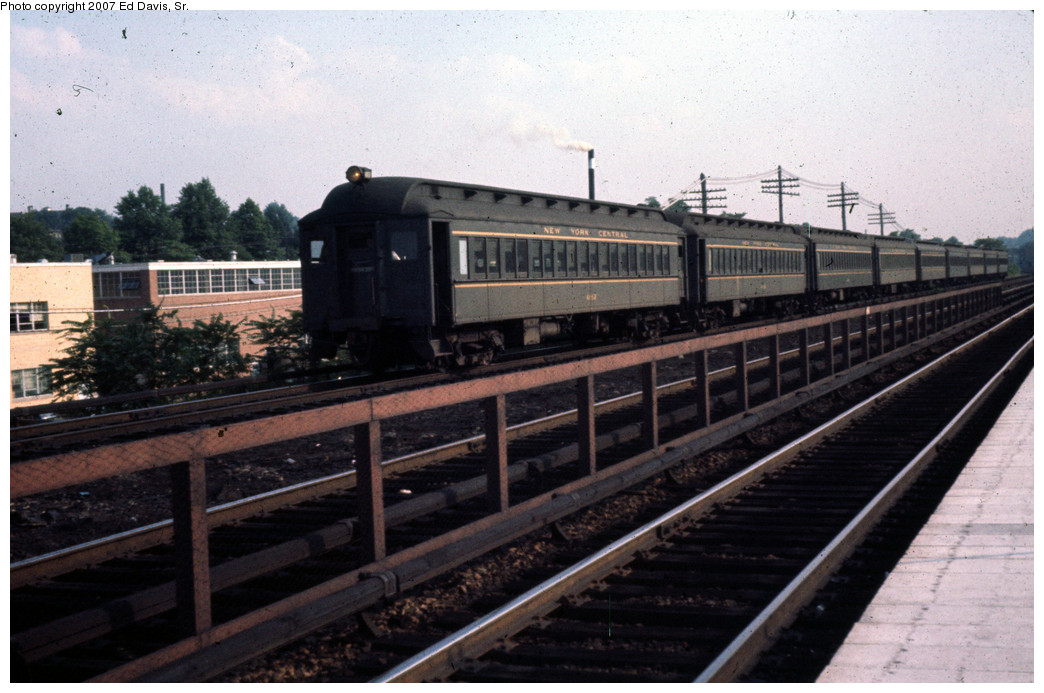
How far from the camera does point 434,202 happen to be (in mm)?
15352

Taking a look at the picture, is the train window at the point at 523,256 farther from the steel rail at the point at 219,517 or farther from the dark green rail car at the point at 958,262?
the dark green rail car at the point at 958,262

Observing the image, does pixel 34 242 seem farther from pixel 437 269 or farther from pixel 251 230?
pixel 437 269

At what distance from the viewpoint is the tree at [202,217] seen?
12419 centimetres

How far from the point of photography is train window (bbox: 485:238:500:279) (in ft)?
53.4

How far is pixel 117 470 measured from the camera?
5.15 m

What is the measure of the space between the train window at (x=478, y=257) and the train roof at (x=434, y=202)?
0.43 m

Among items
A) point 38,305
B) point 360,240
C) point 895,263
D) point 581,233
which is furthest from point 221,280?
point 360,240

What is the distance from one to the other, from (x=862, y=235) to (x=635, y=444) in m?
31.5

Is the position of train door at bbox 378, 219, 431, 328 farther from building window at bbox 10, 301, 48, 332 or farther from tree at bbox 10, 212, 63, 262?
tree at bbox 10, 212, 63, 262

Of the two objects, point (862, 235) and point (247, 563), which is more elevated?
point (862, 235)

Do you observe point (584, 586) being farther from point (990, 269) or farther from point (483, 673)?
point (990, 269)

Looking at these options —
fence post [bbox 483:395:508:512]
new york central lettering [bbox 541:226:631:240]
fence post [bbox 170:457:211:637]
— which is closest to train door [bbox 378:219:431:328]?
new york central lettering [bbox 541:226:631:240]

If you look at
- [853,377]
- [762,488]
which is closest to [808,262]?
[853,377]

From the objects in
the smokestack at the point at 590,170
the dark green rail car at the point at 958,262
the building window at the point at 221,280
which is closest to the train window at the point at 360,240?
the smokestack at the point at 590,170
